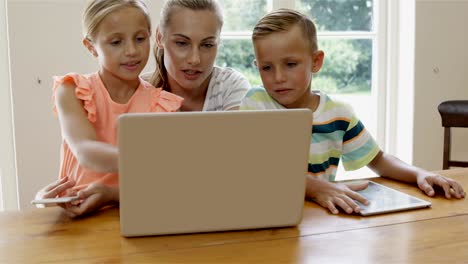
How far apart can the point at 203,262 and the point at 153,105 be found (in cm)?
66

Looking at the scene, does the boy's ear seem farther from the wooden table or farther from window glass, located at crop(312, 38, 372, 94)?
window glass, located at crop(312, 38, 372, 94)

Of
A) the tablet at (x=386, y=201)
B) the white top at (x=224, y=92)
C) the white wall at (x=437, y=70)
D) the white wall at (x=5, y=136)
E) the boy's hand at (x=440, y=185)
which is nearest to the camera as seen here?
the tablet at (x=386, y=201)

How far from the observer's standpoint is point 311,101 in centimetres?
142

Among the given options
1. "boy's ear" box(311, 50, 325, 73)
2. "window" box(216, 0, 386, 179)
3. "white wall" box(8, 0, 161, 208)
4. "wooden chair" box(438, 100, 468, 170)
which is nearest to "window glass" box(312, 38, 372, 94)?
"window" box(216, 0, 386, 179)

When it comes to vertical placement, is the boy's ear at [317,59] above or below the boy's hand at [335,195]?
above

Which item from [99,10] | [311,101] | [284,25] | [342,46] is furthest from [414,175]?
[342,46]

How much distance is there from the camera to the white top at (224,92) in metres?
1.64

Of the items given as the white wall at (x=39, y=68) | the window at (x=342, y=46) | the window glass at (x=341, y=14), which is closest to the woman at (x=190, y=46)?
the white wall at (x=39, y=68)

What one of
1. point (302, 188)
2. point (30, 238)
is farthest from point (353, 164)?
point (30, 238)

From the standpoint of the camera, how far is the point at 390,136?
138 inches

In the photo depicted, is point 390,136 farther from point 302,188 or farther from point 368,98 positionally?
point 302,188

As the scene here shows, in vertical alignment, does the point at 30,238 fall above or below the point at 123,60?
below

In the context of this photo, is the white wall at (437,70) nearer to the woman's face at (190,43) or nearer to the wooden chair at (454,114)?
the wooden chair at (454,114)

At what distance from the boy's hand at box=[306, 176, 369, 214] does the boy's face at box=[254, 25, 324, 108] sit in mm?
285
